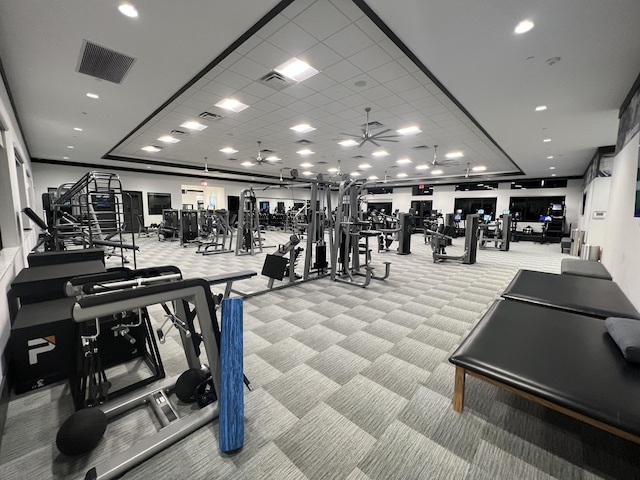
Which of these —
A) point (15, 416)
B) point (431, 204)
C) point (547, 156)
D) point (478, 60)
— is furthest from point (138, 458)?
point (431, 204)

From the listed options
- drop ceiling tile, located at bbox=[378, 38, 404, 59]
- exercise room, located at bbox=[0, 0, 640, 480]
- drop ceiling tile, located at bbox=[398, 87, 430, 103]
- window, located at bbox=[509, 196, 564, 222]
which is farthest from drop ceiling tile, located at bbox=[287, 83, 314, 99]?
window, located at bbox=[509, 196, 564, 222]

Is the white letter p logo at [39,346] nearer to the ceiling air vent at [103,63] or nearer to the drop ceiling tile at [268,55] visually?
the ceiling air vent at [103,63]

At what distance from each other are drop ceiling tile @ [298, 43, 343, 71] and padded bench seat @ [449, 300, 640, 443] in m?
3.60

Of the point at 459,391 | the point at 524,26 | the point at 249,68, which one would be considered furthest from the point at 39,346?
the point at 524,26

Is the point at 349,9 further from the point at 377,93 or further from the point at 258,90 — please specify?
the point at 258,90

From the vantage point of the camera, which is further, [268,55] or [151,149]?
[151,149]

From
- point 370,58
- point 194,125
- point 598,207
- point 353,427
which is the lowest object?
point 353,427

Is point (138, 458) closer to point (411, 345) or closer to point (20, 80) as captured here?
point (411, 345)

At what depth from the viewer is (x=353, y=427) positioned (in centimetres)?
161

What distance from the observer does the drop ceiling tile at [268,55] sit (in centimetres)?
338

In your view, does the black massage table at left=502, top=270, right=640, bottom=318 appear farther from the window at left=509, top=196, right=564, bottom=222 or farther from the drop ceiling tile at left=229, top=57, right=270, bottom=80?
the window at left=509, top=196, right=564, bottom=222

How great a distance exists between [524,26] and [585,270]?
3419mm

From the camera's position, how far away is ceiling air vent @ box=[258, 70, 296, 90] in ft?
13.4

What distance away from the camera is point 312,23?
2.93 meters
